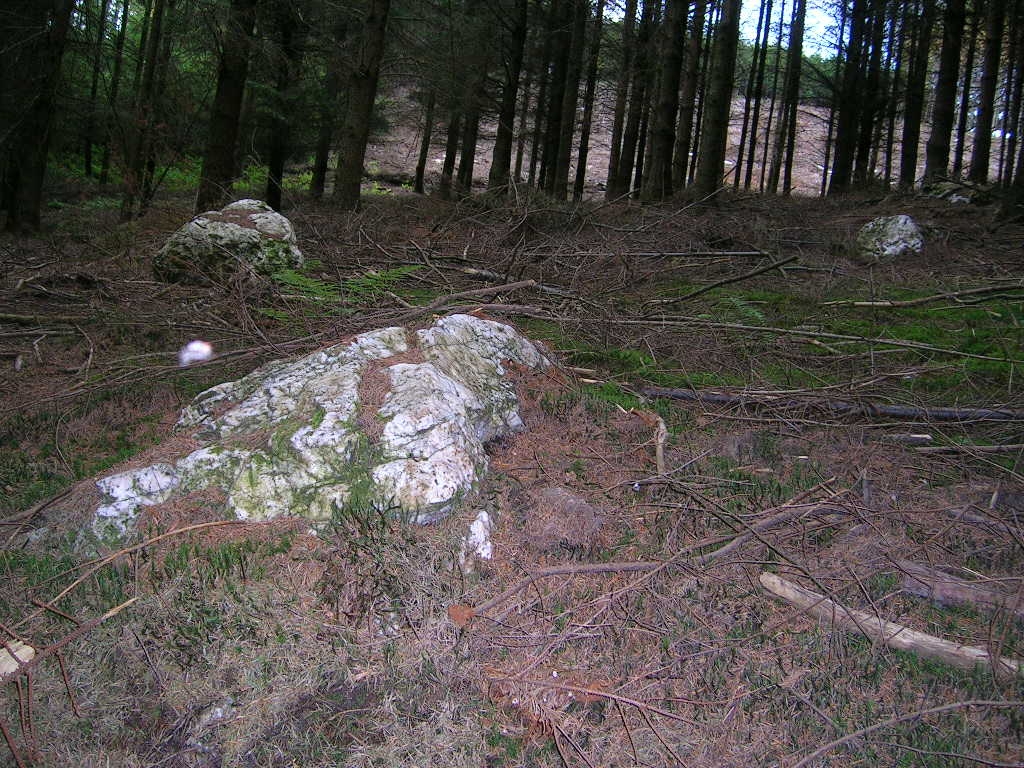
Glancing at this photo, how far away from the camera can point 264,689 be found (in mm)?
2361

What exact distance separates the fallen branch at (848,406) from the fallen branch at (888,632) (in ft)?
5.84

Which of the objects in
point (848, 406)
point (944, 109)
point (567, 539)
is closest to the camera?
point (567, 539)

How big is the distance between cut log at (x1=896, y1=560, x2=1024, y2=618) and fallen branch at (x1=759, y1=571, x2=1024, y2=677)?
285 millimetres

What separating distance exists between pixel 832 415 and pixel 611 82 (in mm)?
22702

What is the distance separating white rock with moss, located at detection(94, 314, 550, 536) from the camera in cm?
314

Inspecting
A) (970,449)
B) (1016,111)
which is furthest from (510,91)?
(970,449)

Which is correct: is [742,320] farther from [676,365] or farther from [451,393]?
[451,393]

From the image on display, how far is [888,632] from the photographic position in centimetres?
272

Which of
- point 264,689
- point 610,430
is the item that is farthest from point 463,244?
point 264,689

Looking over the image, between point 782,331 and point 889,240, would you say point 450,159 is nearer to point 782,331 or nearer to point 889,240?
point 889,240

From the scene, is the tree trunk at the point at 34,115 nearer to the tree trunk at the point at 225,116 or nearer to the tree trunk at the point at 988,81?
the tree trunk at the point at 225,116

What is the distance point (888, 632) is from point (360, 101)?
423 inches

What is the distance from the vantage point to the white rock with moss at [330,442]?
10.3ft

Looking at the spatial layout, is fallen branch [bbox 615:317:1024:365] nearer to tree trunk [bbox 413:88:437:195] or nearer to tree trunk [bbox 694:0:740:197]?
tree trunk [bbox 694:0:740:197]
